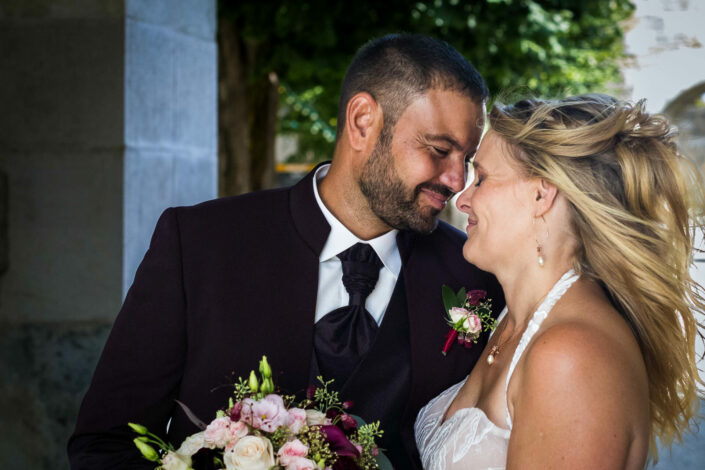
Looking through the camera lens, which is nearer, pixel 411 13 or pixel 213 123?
pixel 213 123

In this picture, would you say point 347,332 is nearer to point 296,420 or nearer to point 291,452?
point 296,420

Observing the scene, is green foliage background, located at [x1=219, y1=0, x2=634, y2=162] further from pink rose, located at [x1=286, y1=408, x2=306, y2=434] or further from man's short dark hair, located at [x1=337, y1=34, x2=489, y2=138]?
pink rose, located at [x1=286, y1=408, x2=306, y2=434]

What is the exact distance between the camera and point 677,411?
2660mm

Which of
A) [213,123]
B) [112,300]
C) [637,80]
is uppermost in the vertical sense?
[637,80]

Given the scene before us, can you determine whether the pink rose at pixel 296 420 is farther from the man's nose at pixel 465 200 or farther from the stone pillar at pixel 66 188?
the stone pillar at pixel 66 188

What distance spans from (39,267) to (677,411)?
3166mm

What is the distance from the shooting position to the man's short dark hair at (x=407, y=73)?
3.14m

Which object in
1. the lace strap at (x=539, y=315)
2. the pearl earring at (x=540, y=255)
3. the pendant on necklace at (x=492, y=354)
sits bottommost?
the pendant on necklace at (x=492, y=354)

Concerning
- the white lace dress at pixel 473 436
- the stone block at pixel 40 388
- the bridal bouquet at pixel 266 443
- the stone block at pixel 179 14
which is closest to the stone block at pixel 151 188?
the stone block at pixel 40 388

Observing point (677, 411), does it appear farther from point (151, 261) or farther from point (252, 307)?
point (151, 261)

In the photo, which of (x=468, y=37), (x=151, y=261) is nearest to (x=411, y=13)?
(x=468, y=37)

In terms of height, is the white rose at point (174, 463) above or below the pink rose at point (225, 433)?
below

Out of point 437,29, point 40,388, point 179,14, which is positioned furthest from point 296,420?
point 437,29

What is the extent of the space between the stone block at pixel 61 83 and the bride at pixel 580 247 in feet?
7.16
